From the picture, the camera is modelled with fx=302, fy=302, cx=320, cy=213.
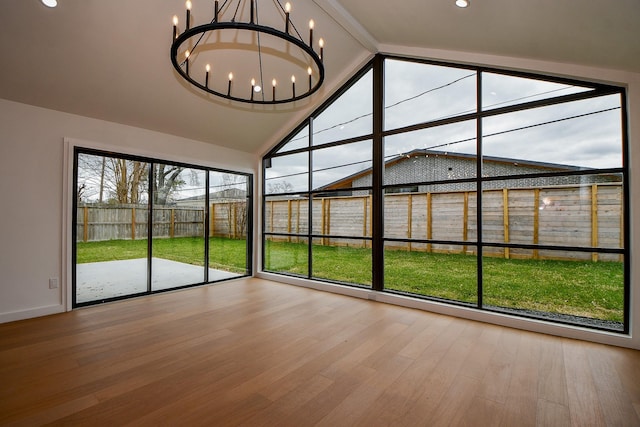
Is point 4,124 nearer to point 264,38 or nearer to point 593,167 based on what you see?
point 264,38

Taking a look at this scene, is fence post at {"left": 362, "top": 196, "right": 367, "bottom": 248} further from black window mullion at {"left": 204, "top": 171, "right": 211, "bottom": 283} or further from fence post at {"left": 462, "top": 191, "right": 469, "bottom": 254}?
black window mullion at {"left": 204, "top": 171, "right": 211, "bottom": 283}

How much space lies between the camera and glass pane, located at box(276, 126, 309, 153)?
5586mm

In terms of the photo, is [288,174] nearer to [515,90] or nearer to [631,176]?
[515,90]

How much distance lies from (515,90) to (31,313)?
646 cm

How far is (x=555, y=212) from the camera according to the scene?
3479 millimetres

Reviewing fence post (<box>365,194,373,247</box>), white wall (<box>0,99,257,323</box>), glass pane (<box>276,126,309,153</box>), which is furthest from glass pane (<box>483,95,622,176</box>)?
white wall (<box>0,99,257,323</box>)

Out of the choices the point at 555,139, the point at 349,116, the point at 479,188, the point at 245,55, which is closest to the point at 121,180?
the point at 245,55

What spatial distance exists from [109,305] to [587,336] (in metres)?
5.79

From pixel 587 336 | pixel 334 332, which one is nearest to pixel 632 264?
pixel 587 336

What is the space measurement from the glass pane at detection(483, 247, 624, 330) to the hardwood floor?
381mm

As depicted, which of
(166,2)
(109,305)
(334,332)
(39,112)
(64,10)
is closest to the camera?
(64,10)

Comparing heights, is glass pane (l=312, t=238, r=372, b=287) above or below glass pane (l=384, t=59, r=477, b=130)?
below

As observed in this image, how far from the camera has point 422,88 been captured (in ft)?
14.4

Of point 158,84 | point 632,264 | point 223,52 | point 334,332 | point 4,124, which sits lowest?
point 334,332
